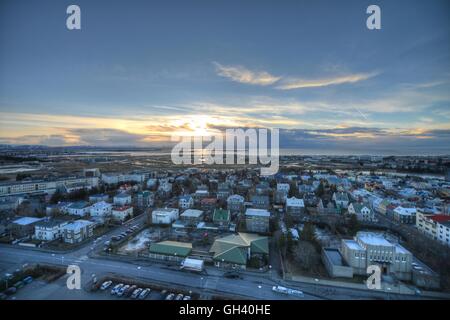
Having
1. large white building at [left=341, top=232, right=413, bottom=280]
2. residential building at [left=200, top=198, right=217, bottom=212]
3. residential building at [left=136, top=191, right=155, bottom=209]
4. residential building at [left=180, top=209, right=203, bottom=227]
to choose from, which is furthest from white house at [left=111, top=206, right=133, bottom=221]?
large white building at [left=341, top=232, right=413, bottom=280]

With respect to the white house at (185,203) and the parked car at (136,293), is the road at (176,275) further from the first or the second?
the white house at (185,203)

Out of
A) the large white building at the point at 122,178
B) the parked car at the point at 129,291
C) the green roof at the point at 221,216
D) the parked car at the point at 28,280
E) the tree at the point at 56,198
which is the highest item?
the large white building at the point at 122,178

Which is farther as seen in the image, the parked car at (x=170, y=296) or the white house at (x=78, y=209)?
the white house at (x=78, y=209)

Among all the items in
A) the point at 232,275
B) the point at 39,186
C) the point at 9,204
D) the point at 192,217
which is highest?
the point at 39,186

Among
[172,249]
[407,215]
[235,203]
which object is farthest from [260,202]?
[407,215]

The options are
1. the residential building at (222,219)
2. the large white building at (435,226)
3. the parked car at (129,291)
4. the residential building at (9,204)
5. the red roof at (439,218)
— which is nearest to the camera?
the parked car at (129,291)

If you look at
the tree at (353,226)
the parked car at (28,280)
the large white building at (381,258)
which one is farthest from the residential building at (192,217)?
the tree at (353,226)

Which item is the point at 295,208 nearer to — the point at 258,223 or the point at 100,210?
the point at 258,223

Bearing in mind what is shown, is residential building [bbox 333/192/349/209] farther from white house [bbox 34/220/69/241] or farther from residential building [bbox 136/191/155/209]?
white house [bbox 34/220/69/241]
